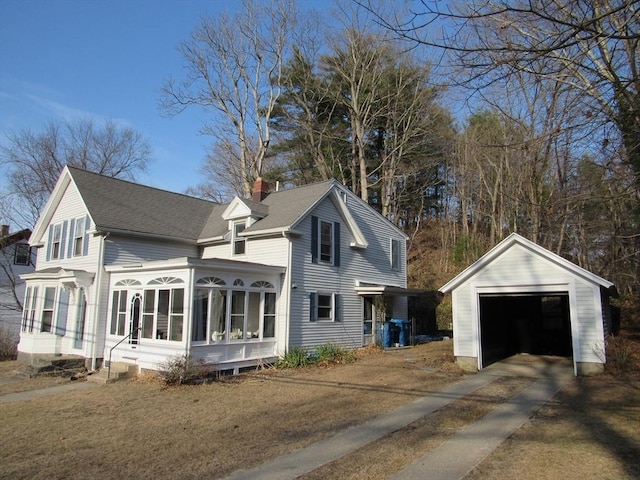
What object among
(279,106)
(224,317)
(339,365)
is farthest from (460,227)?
(224,317)

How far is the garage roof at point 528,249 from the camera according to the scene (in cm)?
1229

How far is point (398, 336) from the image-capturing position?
20.7m

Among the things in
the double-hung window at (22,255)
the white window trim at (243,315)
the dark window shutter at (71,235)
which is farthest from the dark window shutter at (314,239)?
the double-hung window at (22,255)

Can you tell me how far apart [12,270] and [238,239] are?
20.7m

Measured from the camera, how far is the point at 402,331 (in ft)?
67.3

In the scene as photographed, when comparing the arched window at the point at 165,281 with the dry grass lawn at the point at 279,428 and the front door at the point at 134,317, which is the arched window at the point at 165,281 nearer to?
the front door at the point at 134,317

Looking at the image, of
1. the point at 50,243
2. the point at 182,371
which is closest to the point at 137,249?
the point at 50,243

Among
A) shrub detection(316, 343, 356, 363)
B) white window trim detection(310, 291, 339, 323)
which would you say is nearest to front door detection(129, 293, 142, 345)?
white window trim detection(310, 291, 339, 323)

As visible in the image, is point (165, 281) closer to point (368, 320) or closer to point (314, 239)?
point (314, 239)

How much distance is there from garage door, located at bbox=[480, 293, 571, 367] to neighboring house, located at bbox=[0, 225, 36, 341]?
2551 cm

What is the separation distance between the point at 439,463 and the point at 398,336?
14884 millimetres

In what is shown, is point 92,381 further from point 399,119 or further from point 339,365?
point 399,119

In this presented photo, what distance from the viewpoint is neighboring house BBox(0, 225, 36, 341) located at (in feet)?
91.1

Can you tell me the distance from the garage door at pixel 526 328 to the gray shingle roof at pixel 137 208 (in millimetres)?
12617
